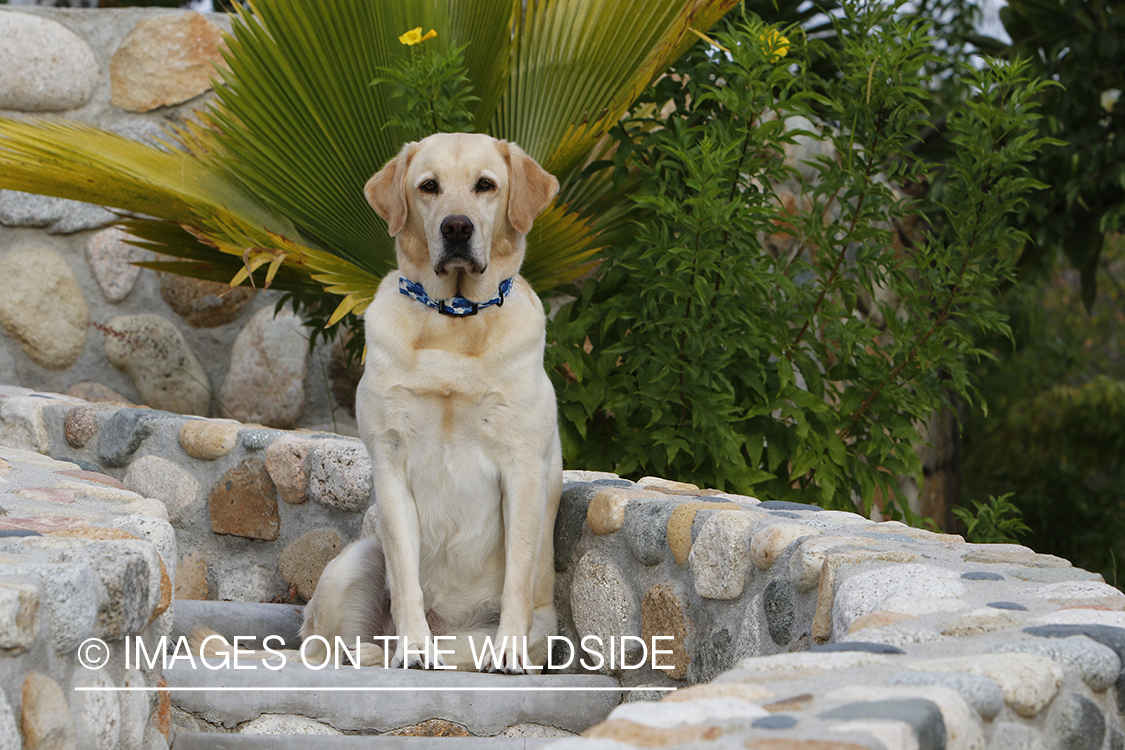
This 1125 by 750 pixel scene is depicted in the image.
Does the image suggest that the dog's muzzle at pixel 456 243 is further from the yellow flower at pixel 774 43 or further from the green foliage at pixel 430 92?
the yellow flower at pixel 774 43

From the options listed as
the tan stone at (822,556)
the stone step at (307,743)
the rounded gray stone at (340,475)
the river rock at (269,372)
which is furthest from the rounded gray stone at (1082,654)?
the river rock at (269,372)

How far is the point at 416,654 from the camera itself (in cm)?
244

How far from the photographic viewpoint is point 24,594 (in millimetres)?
1404

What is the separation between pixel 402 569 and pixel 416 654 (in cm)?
19

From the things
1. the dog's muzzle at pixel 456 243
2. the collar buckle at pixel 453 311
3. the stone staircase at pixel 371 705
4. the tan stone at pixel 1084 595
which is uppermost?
the dog's muzzle at pixel 456 243

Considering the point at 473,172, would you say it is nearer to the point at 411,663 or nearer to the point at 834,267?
the point at 411,663

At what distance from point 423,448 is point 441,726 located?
2.00 ft

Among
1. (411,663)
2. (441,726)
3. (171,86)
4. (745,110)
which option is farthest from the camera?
(171,86)

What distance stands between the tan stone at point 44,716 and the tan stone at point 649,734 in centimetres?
80

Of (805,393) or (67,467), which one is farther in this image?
(805,393)

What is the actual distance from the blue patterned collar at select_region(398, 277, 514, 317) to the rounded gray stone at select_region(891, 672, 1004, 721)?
1.46m

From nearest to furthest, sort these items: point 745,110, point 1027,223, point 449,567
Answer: point 449,567 < point 745,110 < point 1027,223

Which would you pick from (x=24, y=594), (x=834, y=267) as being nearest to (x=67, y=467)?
(x=24, y=594)

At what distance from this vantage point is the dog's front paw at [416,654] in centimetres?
243
